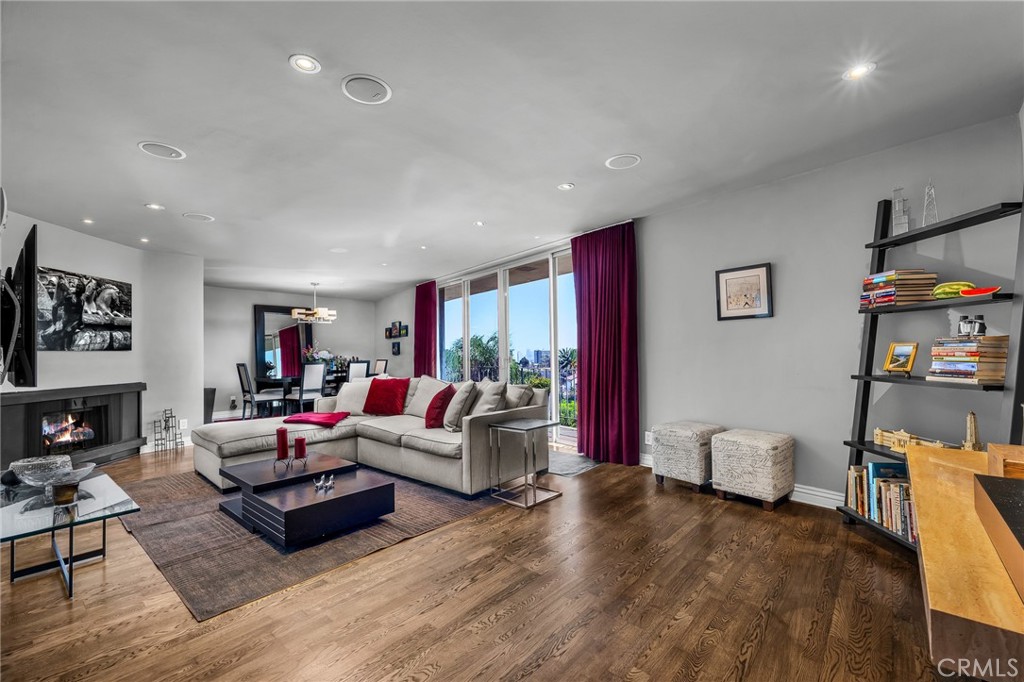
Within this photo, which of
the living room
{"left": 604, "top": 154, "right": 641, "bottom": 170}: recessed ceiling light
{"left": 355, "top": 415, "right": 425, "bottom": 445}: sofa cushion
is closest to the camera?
the living room

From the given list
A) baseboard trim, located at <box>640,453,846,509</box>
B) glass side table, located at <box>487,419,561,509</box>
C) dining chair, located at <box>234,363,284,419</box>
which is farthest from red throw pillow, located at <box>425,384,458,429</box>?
dining chair, located at <box>234,363,284,419</box>

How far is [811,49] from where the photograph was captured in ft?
6.61

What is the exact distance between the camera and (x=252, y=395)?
7578 mm

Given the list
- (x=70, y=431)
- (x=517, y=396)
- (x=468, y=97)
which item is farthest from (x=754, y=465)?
(x=70, y=431)

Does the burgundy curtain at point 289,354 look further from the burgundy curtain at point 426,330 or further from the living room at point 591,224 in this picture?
the living room at point 591,224

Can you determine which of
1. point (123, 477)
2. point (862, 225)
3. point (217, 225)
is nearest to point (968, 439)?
point (862, 225)

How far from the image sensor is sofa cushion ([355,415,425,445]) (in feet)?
13.7

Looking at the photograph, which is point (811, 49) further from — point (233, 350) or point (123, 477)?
point (233, 350)

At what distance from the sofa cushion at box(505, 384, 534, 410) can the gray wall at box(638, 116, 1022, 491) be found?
4.03 feet

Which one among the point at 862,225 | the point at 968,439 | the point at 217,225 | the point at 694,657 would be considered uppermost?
the point at 217,225

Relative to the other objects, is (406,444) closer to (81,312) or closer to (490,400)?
(490,400)

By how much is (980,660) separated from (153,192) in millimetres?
4878

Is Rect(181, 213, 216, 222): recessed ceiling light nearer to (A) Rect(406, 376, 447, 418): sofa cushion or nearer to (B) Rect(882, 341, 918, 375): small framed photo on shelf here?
(A) Rect(406, 376, 447, 418): sofa cushion

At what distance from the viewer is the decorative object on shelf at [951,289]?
96.7 inches
